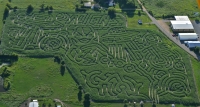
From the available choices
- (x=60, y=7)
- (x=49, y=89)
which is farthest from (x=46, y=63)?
(x=60, y=7)

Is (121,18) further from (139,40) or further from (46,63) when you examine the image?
(46,63)

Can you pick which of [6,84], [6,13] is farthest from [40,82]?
[6,13]

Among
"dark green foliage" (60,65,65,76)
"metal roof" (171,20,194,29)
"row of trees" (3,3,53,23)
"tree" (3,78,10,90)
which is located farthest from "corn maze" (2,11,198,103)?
"tree" (3,78,10,90)

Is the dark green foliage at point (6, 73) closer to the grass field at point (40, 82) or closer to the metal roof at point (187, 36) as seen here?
the grass field at point (40, 82)

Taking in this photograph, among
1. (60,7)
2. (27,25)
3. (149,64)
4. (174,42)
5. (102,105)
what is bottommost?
(102,105)

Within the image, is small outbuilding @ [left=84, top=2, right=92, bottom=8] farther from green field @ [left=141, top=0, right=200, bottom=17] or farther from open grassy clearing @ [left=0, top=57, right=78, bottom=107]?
open grassy clearing @ [left=0, top=57, right=78, bottom=107]

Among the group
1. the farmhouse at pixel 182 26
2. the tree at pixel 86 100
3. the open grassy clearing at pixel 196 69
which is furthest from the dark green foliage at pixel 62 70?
the farmhouse at pixel 182 26
